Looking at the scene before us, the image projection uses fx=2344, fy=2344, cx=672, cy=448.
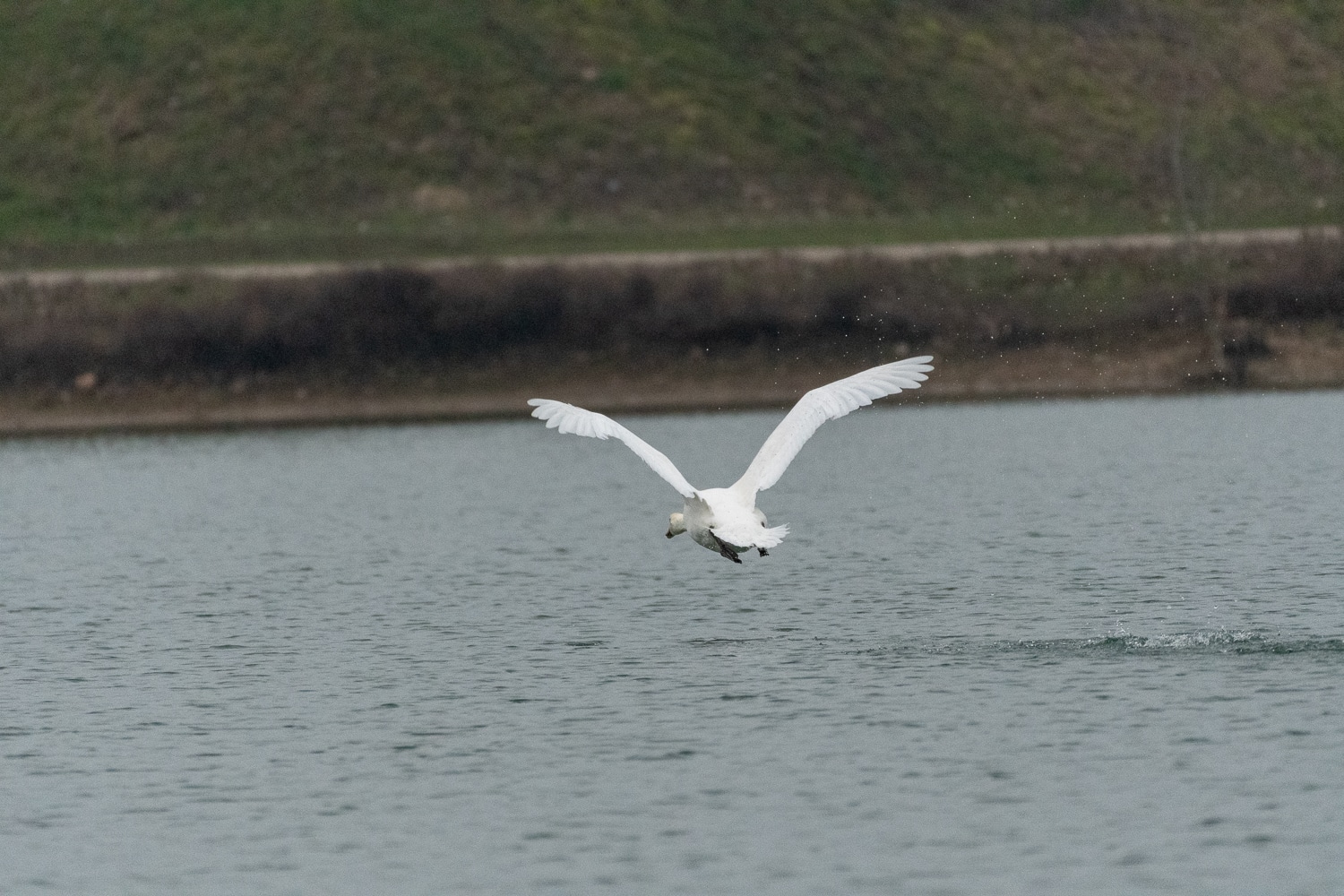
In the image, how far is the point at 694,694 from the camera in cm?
2403

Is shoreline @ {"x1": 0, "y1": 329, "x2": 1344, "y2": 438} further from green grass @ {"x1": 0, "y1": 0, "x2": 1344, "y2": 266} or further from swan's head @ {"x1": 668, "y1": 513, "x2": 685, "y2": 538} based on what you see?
swan's head @ {"x1": 668, "y1": 513, "x2": 685, "y2": 538}

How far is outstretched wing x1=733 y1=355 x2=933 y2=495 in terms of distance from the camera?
23.6 metres

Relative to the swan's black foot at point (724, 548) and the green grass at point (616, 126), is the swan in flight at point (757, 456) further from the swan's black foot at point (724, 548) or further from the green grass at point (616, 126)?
the green grass at point (616, 126)

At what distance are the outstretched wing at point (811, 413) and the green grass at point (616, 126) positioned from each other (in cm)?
4886

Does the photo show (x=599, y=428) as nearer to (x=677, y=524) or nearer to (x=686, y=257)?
(x=677, y=524)

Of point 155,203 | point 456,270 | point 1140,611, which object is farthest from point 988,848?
point 155,203

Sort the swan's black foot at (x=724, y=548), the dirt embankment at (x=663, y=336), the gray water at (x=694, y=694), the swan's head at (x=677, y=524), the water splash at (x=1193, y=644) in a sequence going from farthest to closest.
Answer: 1. the dirt embankment at (x=663, y=336)
2. the water splash at (x=1193, y=644)
3. the swan's head at (x=677, y=524)
4. the swan's black foot at (x=724, y=548)
5. the gray water at (x=694, y=694)

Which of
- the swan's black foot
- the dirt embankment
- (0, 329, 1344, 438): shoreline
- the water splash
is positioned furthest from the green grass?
the swan's black foot

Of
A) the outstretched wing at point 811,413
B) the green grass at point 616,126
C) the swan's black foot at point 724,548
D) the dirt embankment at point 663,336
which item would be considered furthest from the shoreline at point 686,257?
the outstretched wing at point 811,413

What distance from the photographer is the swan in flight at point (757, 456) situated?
23.5m

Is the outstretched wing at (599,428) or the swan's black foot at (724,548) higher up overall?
the outstretched wing at (599,428)

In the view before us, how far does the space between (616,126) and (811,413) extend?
193 feet

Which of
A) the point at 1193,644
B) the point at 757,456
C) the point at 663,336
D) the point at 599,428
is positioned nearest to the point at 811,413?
the point at 757,456

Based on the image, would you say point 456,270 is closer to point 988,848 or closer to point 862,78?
point 862,78
